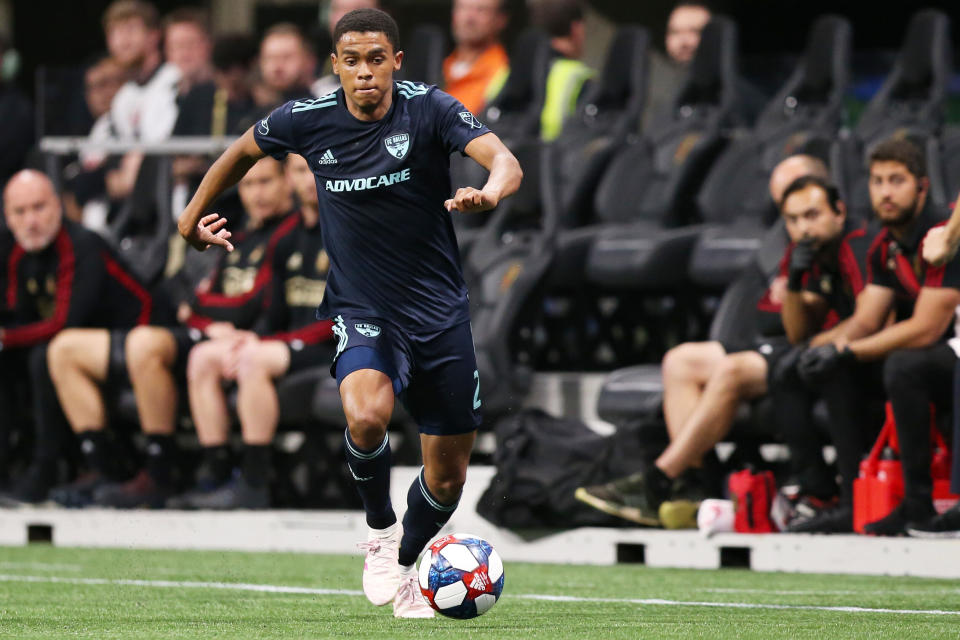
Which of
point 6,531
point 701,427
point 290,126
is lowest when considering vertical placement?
point 6,531

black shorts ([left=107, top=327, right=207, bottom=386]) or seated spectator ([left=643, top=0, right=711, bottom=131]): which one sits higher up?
seated spectator ([left=643, top=0, right=711, bottom=131])

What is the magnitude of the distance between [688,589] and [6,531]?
4751 millimetres

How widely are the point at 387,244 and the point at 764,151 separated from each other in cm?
474

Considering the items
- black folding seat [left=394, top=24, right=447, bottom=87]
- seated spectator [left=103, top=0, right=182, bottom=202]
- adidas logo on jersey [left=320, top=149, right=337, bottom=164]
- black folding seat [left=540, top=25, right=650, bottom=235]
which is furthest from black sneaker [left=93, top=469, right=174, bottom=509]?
adidas logo on jersey [left=320, top=149, right=337, bottom=164]

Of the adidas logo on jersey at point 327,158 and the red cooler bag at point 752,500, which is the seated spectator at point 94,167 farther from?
the adidas logo on jersey at point 327,158

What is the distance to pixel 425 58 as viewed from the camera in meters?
12.3

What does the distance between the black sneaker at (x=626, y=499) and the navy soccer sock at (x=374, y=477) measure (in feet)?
8.71

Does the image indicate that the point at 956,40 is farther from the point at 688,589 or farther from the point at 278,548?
the point at 688,589

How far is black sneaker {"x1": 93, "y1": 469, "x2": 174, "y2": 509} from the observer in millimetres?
10945

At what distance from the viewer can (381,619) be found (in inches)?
262

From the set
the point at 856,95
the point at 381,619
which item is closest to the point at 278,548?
the point at 381,619

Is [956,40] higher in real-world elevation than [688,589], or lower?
higher

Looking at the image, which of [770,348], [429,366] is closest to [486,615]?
[429,366]

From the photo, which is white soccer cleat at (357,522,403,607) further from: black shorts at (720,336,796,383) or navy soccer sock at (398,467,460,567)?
black shorts at (720,336,796,383)
